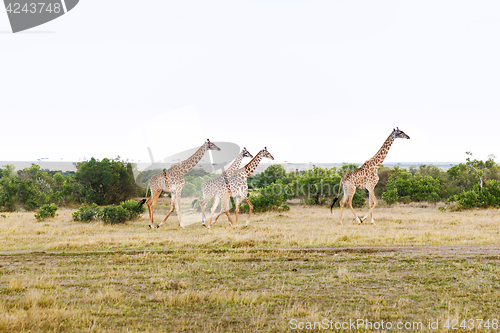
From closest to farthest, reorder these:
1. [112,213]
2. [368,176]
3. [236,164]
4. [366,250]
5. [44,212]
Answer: [366,250] → [236,164] → [112,213] → [368,176] → [44,212]

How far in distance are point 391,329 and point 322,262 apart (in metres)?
4.00

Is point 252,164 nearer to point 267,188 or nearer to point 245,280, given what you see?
point 267,188

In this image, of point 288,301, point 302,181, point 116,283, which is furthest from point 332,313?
point 302,181

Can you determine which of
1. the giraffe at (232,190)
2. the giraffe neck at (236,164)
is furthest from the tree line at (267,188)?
the giraffe at (232,190)

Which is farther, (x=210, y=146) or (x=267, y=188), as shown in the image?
(x=267, y=188)

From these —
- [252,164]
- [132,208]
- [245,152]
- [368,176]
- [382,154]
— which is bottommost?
[132,208]

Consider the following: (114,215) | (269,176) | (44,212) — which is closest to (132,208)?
(114,215)

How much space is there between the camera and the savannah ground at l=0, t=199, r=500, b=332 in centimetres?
575

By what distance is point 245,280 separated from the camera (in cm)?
785

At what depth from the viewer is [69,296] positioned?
679 centimetres

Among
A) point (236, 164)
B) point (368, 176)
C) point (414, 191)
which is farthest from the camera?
point (414, 191)

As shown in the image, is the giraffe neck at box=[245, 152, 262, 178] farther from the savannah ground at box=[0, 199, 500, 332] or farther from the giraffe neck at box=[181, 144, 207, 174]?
the savannah ground at box=[0, 199, 500, 332]

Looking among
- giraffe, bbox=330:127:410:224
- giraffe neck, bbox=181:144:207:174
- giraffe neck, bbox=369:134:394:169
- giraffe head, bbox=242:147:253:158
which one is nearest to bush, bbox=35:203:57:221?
giraffe neck, bbox=181:144:207:174

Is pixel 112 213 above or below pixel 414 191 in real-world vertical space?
above
